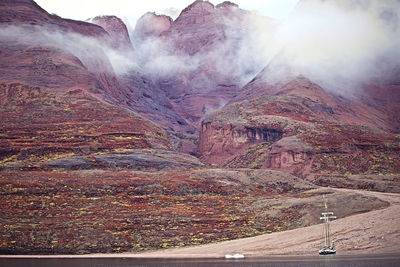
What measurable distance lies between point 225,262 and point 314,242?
35.4 feet

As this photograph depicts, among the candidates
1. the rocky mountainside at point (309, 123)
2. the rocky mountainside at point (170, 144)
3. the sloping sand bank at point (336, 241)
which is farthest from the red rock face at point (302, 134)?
the sloping sand bank at point (336, 241)

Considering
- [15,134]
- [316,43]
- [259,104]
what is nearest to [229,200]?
[15,134]

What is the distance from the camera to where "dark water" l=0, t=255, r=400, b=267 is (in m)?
44.6

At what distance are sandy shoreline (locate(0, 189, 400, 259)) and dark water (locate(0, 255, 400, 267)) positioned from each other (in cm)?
320

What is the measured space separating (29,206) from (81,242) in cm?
1278

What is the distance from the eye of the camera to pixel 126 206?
72.8 meters

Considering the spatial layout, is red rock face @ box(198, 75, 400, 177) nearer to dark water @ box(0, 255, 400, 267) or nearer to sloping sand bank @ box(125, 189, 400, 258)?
sloping sand bank @ box(125, 189, 400, 258)

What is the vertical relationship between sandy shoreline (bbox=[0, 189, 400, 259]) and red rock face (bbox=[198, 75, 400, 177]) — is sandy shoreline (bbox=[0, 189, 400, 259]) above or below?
below

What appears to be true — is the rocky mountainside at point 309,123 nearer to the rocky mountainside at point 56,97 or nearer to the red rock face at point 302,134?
the red rock face at point 302,134

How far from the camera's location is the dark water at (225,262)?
146ft

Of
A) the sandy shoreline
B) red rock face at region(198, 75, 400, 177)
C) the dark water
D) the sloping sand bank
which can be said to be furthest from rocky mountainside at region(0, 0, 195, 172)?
the sloping sand bank

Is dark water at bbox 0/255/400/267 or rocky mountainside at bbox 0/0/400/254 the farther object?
rocky mountainside at bbox 0/0/400/254

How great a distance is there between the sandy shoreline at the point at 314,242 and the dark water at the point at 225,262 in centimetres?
320

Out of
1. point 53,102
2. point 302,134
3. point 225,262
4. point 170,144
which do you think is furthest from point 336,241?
point 53,102
